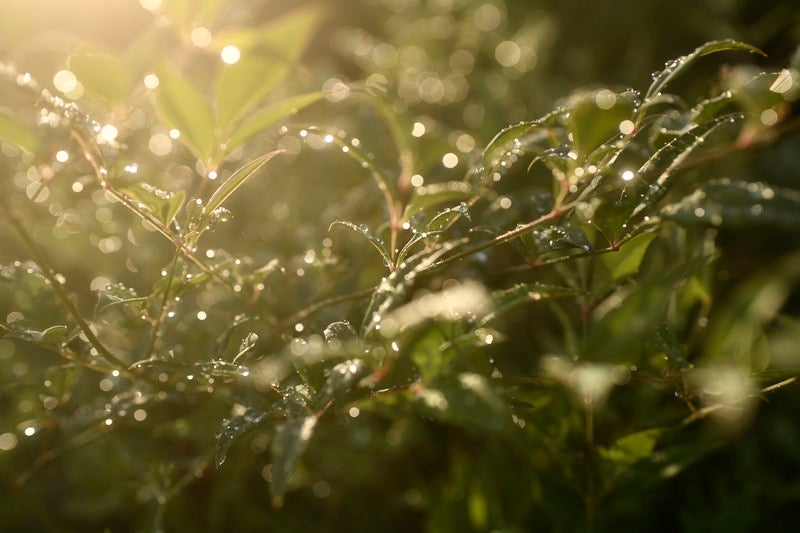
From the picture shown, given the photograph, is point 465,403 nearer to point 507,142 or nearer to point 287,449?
point 287,449

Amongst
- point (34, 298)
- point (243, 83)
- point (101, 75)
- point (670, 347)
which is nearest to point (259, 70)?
point (243, 83)

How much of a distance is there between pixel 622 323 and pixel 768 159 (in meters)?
1.19

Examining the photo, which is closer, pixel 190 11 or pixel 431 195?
pixel 431 195

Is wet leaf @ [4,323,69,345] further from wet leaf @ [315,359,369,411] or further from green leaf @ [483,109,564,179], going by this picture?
green leaf @ [483,109,564,179]

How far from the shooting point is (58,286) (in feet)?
2.07

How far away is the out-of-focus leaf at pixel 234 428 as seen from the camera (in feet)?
1.86

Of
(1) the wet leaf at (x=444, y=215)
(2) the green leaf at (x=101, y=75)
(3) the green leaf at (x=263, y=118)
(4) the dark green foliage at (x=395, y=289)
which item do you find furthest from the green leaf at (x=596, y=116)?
(2) the green leaf at (x=101, y=75)

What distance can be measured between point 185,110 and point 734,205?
1.88 ft

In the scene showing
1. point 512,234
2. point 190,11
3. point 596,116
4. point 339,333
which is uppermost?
point 190,11

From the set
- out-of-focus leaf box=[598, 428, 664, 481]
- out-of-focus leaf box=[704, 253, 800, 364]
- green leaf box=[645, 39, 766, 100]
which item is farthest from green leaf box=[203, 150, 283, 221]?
out-of-focus leaf box=[704, 253, 800, 364]

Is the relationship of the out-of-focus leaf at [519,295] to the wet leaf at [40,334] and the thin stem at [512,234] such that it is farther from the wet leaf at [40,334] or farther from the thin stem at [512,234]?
the wet leaf at [40,334]

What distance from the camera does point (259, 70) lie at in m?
0.59

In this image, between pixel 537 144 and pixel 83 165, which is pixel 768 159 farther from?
pixel 83 165

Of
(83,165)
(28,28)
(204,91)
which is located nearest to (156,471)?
(83,165)
